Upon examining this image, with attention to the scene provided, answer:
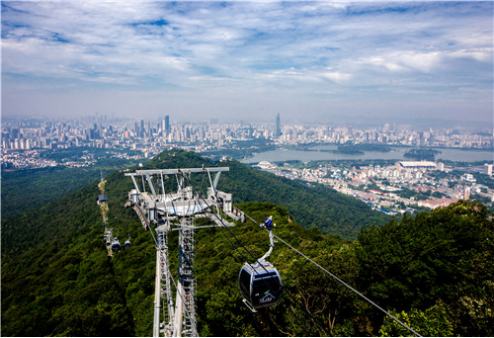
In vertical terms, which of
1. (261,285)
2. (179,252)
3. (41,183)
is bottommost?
(41,183)

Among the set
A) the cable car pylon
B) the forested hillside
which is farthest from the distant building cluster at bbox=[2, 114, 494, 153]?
the cable car pylon

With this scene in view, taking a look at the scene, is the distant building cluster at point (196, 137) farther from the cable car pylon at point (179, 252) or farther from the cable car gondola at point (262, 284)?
the cable car gondola at point (262, 284)

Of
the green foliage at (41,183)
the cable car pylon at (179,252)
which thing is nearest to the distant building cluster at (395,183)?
the green foliage at (41,183)

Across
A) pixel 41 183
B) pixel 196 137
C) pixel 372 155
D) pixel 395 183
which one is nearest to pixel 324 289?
pixel 41 183

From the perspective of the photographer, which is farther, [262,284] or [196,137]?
[196,137]

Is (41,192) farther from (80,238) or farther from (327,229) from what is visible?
(327,229)

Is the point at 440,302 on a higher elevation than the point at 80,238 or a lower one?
higher

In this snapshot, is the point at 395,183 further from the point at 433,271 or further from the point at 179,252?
the point at 179,252

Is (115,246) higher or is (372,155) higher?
(115,246)

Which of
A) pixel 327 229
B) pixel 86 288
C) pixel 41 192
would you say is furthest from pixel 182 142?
pixel 86 288
